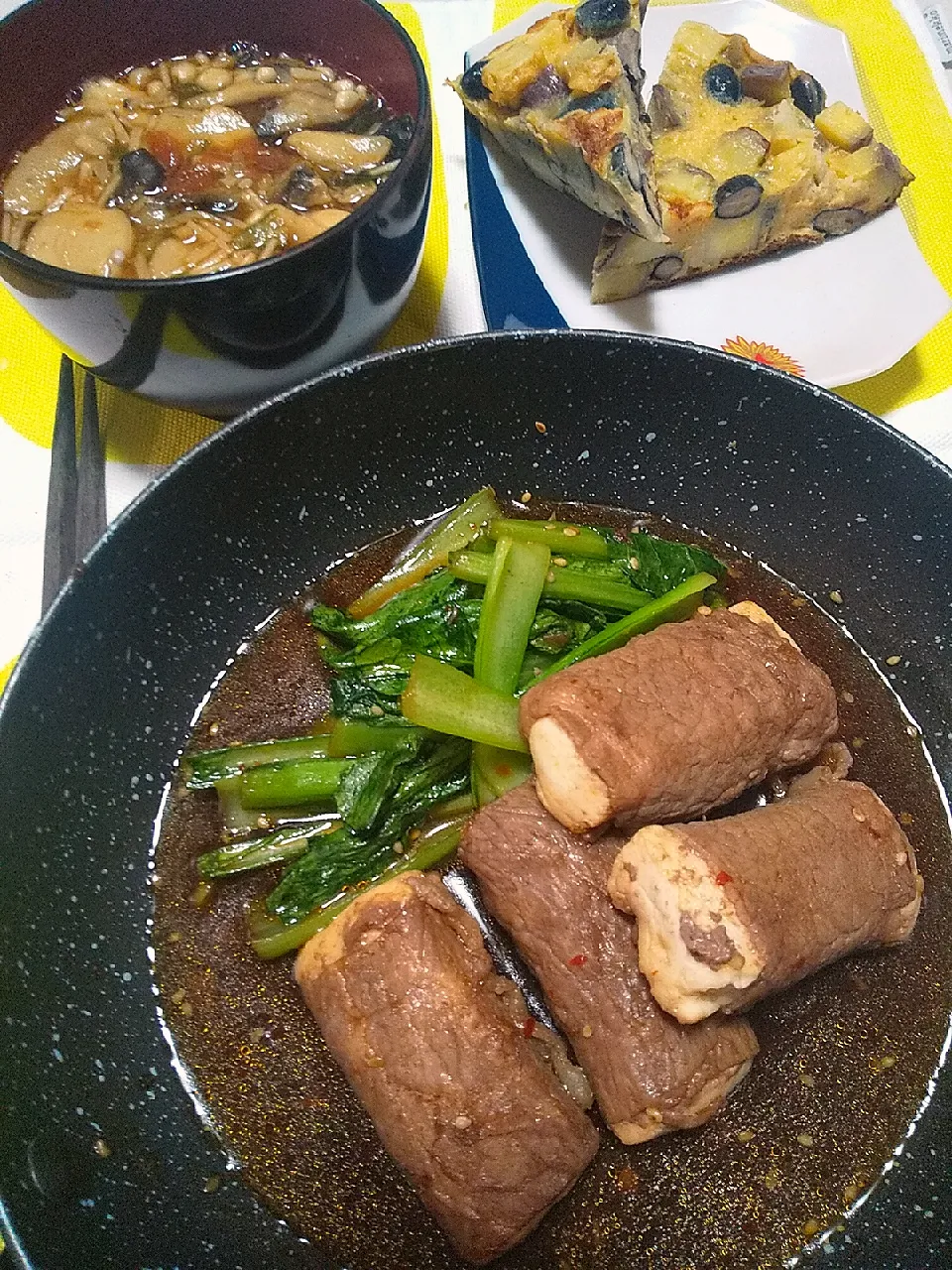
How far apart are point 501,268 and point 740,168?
72 centimetres

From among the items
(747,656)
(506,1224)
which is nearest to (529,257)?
(747,656)

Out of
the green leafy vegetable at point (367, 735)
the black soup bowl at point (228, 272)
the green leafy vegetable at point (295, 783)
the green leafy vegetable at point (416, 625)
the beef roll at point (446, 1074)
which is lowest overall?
the beef roll at point (446, 1074)

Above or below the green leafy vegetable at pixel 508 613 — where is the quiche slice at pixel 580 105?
above

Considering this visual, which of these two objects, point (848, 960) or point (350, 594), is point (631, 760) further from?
point (350, 594)

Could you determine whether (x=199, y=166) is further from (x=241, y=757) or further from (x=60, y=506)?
(x=241, y=757)

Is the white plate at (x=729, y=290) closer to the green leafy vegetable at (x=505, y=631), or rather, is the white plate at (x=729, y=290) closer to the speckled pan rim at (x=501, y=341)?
the speckled pan rim at (x=501, y=341)

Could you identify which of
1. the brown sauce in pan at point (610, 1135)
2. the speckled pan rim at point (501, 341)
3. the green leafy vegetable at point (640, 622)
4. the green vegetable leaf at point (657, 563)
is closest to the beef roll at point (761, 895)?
the brown sauce in pan at point (610, 1135)

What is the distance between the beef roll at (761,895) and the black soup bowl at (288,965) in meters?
0.22

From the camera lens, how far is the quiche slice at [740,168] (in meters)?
2.34

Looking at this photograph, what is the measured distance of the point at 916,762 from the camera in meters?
1.92

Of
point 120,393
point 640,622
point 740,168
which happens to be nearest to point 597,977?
point 640,622

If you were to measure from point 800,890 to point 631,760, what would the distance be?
363 millimetres

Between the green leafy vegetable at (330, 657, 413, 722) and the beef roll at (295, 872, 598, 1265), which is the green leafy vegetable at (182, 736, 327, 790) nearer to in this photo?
the green leafy vegetable at (330, 657, 413, 722)

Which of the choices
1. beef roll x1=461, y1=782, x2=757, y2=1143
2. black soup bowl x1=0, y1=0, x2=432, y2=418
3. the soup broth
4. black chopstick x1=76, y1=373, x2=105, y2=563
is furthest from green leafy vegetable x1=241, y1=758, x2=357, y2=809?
the soup broth
